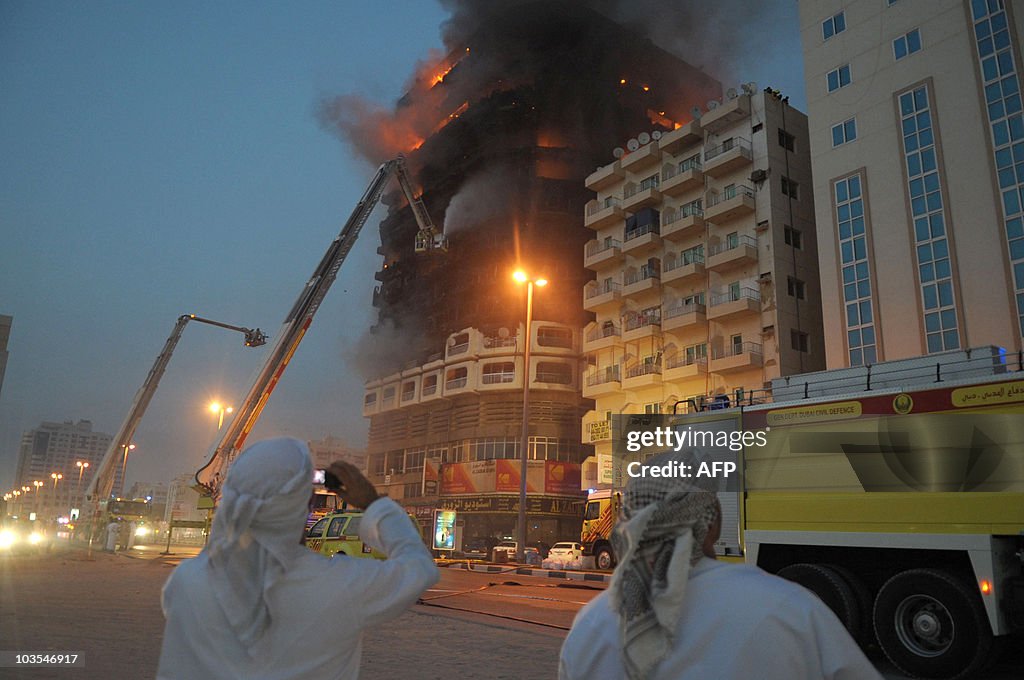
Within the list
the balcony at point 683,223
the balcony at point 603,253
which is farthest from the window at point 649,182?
the balcony at point 603,253

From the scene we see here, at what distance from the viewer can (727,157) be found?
38281 mm

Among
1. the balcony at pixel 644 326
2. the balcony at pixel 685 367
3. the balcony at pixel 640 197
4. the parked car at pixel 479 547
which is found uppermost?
the balcony at pixel 640 197

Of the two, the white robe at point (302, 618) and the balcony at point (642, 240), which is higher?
the balcony at point (642, 240)

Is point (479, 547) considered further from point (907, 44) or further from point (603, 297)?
point (907, 44)

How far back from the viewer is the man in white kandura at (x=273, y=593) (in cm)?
210

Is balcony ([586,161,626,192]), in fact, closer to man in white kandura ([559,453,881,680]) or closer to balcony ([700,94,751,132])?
balcony ([700,94,751,132])

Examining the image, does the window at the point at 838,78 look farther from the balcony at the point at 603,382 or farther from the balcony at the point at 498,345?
the balcony at the point at 498,345

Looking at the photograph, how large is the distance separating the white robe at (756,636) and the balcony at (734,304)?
35.5 metres

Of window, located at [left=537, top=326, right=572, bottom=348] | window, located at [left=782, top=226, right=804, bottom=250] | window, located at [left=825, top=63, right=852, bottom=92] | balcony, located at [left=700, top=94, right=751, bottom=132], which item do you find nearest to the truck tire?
window, located at [left=782, top=226, right=804, bottom=250]

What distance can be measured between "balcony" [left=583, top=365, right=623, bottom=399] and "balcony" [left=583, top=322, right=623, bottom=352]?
140 cm

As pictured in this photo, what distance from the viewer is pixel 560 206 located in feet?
188

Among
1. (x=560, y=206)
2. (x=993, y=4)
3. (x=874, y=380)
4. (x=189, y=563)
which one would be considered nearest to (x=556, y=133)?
(x=560, y=206)

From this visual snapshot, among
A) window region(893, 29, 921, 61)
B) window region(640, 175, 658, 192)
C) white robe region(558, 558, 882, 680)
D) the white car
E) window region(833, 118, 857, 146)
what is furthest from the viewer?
window region(640, 175, 658, 192)

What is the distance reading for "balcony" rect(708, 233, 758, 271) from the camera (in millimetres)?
36438
